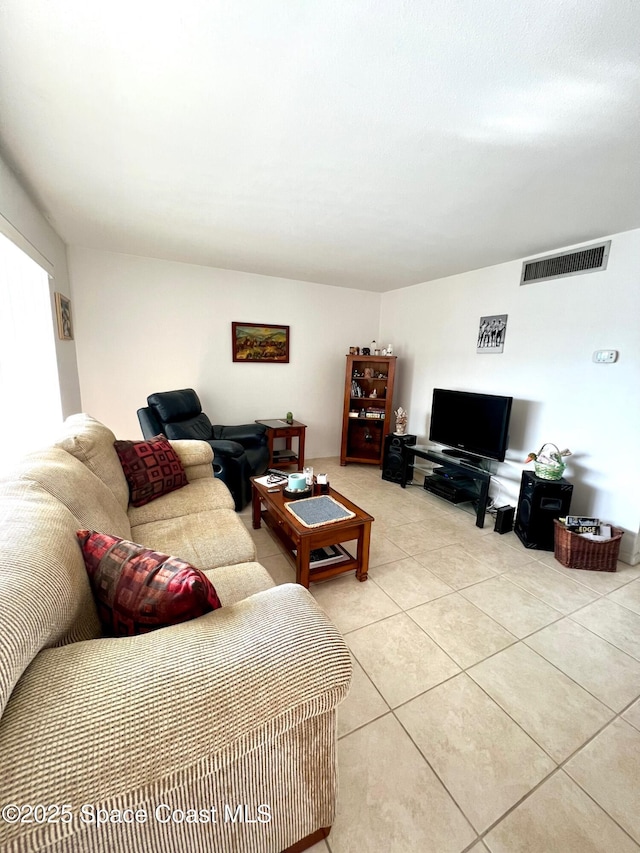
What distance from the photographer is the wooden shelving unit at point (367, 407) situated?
14.2 feet

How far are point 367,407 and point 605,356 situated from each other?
258 cm

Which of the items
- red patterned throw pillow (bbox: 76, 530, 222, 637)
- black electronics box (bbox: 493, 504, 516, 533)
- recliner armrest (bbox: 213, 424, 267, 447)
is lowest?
black electronics box (bbox: 493, 504, 516, 533)

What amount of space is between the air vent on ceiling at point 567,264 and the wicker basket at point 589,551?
1951 mm

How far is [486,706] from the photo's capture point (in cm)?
141

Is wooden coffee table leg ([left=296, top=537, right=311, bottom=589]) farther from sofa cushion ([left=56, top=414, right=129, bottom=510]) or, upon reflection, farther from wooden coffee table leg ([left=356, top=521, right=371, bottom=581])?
sofa cushion ([left=56, top=414, right=129, bottom=510])

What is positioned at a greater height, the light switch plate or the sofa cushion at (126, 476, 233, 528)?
the light switch plate

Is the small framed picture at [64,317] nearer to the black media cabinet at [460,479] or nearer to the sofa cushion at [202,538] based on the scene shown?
the sofa cushion at [202,538]

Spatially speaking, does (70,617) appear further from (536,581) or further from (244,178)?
(536,581)

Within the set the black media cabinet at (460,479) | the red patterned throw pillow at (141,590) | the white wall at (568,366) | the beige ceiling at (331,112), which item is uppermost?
the beige ceiling at (331,112)

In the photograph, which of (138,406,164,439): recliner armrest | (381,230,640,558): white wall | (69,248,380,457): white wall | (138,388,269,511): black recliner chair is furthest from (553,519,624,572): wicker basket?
(138,406,164,439): recliner armrest

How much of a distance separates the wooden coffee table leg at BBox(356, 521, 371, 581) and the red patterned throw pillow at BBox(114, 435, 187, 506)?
4.08 feet


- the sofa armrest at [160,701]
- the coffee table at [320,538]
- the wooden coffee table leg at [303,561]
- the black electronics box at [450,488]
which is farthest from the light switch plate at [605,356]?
the sofa armrest at [160,701]

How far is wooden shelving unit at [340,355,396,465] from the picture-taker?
433cm

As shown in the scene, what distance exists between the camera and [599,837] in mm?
1043
